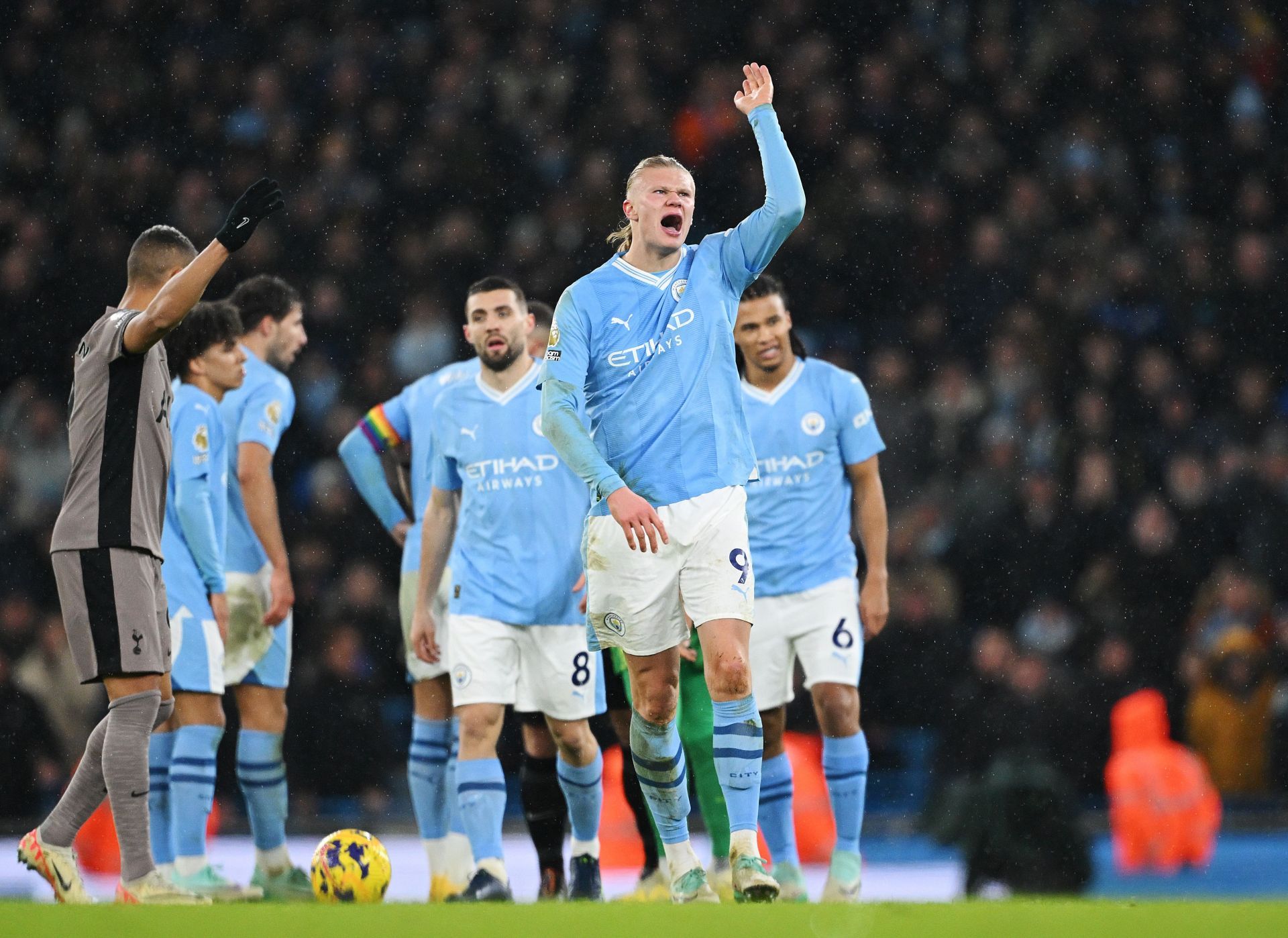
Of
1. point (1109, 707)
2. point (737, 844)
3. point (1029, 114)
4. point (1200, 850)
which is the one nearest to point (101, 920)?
point (737, 844)

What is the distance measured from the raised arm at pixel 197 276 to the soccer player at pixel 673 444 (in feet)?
3.24

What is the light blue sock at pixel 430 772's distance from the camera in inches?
288

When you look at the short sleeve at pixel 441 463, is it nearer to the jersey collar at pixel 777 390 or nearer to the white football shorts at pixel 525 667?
the white football shorts at pixel 525 667

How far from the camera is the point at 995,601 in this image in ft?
35.8

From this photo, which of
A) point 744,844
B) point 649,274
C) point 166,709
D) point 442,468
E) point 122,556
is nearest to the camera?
point 744,844

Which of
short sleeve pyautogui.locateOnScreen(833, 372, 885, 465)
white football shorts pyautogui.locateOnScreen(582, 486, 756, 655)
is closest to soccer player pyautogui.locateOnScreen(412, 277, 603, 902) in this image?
short sleeve pyautogui.locateOnScreen(833, 372, 885, 465)

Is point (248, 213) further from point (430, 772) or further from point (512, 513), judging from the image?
point (430, 772)

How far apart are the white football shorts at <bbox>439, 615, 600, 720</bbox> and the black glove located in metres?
2.03

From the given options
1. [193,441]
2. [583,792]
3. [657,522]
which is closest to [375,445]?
[193,441]

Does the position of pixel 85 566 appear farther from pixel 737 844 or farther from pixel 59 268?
pixel 59 268

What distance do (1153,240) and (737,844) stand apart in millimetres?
9476

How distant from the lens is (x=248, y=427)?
7359mm

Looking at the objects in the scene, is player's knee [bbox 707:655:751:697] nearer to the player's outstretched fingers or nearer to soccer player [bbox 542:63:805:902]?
soccer player [bbox 542:63:805:902]

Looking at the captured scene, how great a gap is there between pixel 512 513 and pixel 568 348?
5.09ft
